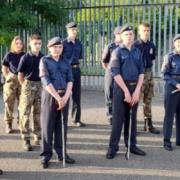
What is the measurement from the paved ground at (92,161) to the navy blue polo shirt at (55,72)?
1.21 m

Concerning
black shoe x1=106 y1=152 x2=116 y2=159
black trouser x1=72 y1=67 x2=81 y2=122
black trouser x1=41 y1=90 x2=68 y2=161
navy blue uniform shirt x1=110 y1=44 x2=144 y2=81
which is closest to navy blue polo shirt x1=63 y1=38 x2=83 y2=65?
black trouser x1=72 y1=67 x2=81 y2=122

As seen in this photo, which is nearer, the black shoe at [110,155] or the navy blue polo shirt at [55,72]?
the navy blue polo shirt at [55,72]

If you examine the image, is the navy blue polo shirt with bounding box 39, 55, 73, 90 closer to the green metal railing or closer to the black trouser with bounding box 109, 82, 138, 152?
the black trouser with bounding box 109, 82, 138, 152

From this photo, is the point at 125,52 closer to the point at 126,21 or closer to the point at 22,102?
the point at 22,102

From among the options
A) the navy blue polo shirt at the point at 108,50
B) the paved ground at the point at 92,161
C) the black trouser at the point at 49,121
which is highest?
the navy blue polo shirt at the point at 108,50

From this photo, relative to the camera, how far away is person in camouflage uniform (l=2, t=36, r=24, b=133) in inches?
359

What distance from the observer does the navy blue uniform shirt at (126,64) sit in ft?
24.5

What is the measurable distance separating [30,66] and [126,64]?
5.45 feet

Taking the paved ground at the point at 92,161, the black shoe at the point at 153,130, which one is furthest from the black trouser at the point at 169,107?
the black shoe at the point at 153,130

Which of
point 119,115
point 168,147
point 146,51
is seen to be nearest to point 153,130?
point 168,147

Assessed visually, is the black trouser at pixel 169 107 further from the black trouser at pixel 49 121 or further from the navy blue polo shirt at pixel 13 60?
the navy blue polo shirt at pixel 13 60

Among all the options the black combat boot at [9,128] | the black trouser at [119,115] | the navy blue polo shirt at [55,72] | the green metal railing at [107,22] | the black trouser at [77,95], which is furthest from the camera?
the green metal railing at [107,22]

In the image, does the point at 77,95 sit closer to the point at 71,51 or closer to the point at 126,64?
the point at 71,51

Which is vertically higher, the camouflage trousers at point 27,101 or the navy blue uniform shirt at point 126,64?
the navy blue uniform shirt at point 126,64
